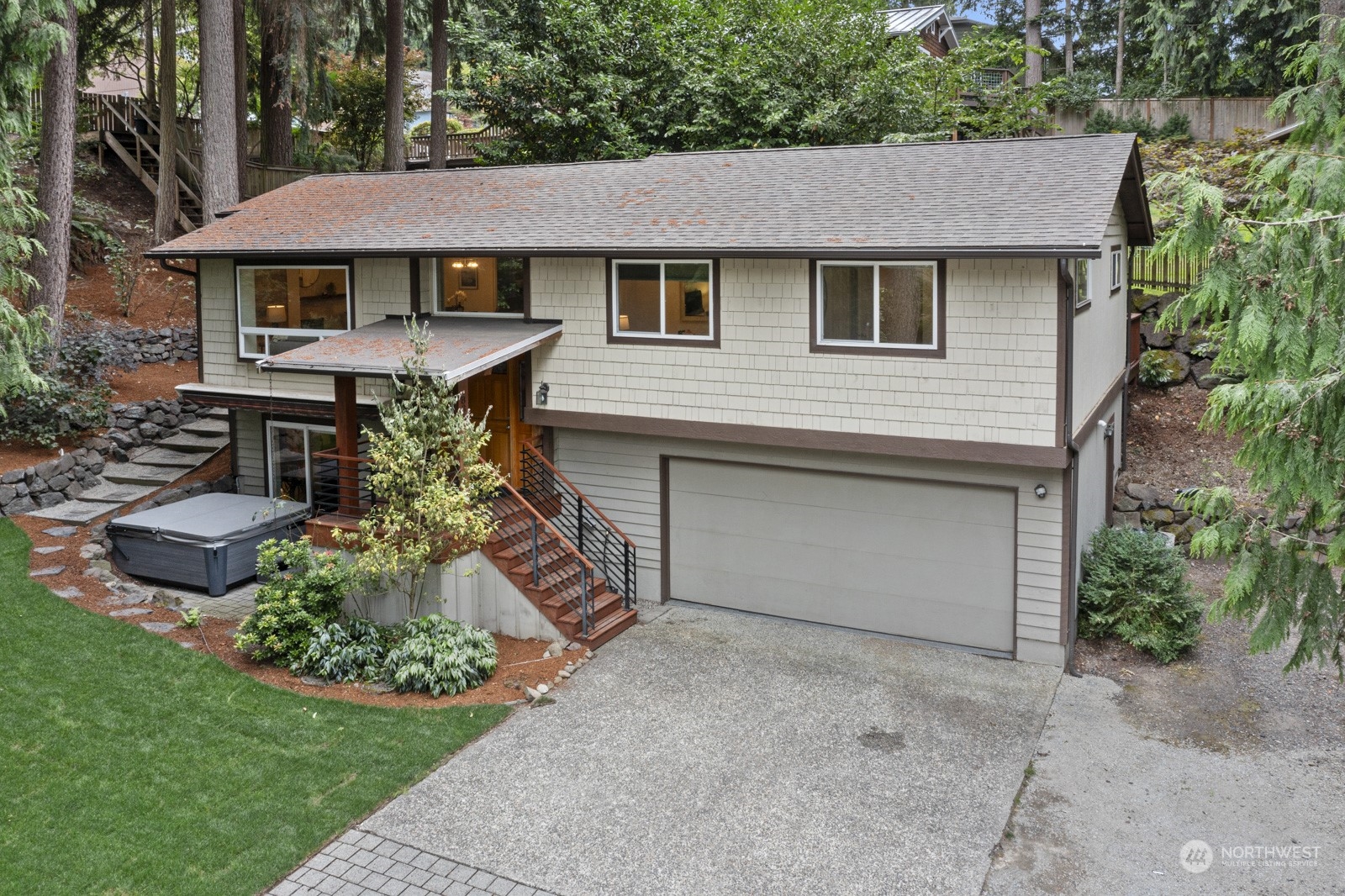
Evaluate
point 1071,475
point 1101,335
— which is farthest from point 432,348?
point 1101,335

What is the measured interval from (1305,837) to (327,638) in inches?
354

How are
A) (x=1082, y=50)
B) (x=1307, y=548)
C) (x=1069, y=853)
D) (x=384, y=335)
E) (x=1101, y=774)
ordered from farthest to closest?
(x=1082, y=50) → (x=384, y=335) → (x=1101, y=774) → (x=1069, y=853) → (x=1307, y=548)

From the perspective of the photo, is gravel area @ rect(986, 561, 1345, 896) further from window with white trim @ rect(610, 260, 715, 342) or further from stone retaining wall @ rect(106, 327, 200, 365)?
stone retaining wall @ rect(106, 327, 200, 365)

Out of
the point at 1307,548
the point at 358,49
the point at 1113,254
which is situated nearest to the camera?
the point at 1307,548

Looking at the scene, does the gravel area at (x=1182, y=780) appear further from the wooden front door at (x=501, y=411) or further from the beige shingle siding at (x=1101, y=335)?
the wooden front door at (x=501, y=411)

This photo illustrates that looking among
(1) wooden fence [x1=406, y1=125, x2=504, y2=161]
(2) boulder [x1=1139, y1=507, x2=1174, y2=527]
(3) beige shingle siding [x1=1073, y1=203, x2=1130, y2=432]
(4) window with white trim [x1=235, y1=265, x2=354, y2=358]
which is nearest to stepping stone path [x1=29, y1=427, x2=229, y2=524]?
(4) window with white trim [x1=235, y1=265, x2=354, y2=358]

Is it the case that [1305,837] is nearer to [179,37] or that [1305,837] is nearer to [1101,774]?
[1101,774]

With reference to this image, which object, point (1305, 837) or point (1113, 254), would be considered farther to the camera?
point (1113, 254)

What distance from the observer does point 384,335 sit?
13.0m

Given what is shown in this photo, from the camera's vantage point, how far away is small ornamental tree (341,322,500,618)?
34.4 ft

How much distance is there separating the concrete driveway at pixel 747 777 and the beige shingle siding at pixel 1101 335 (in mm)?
3293

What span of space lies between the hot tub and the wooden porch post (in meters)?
1.80

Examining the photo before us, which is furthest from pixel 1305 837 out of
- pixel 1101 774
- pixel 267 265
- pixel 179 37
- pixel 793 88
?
pixel 179 37

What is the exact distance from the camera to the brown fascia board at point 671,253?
32.2 ft
